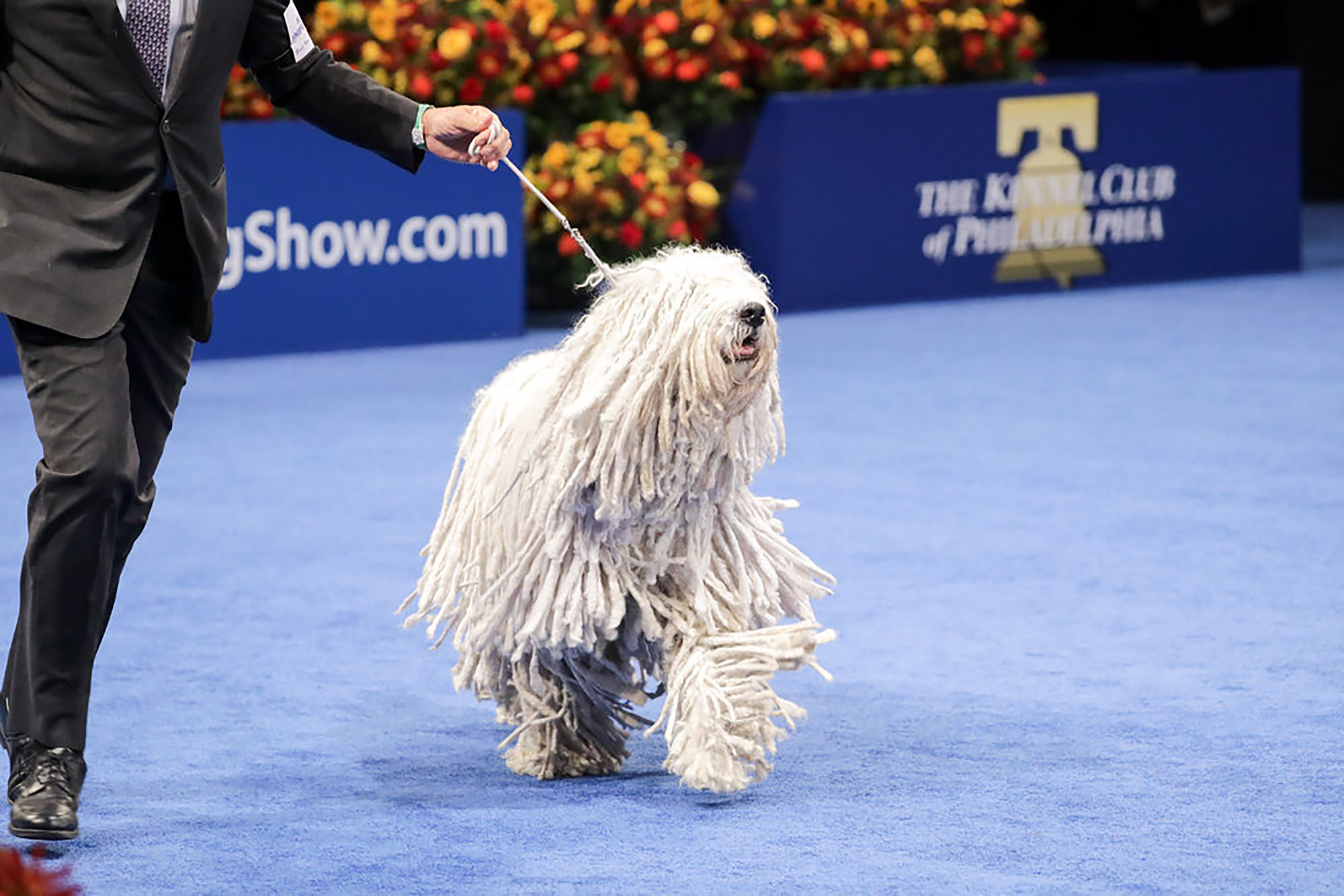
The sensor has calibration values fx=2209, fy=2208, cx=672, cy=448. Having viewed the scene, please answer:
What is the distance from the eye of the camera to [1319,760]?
12.8ft

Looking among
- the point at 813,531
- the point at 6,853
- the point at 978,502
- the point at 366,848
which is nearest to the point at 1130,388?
the point at 978,502

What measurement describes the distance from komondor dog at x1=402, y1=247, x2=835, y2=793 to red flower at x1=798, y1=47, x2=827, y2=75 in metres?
6.34

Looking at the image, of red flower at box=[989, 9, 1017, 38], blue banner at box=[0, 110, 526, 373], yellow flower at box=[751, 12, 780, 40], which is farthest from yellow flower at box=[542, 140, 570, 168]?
red flower at box=[989, 9, 1017, 38]

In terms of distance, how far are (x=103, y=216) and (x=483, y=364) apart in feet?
17.1

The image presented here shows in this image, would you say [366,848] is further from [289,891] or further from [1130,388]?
[1130,388]

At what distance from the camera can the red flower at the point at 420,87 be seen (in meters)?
9.17

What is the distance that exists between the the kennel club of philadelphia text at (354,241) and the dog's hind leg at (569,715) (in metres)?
4.88

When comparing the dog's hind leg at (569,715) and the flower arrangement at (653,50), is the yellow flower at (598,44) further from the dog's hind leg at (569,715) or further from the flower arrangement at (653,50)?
the dog's hind leg at (569,715)

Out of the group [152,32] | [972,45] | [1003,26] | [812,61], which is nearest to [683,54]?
[812,61]

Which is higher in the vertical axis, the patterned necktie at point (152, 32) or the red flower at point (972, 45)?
the patterned necktie at point (152, 32)

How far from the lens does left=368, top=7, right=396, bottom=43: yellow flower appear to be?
9.30m

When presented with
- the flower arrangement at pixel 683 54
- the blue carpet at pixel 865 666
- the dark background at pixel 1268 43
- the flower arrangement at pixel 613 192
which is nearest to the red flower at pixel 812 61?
the flower arrangement at pixel 683 54

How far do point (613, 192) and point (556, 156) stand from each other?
0.30 meters

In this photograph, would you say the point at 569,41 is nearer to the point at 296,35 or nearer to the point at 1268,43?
the point at 296,35
